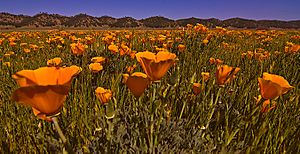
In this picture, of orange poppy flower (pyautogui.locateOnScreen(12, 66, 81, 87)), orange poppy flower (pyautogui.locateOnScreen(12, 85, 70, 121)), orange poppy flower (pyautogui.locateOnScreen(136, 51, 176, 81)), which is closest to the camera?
orange poppy flower (pyautogui.locateOnScreen(12, 85, 70, 121))

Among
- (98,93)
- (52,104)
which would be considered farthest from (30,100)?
(98,93)

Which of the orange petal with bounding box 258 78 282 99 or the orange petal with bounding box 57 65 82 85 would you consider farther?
the orange petal with bounding box 258 78 282 99

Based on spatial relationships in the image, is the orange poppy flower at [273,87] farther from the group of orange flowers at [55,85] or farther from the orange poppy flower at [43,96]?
the orange poppy flower at [43,96]

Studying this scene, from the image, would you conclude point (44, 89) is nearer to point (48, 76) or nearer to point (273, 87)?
point (48, 76)

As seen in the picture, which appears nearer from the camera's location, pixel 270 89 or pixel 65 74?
pixel 65 74

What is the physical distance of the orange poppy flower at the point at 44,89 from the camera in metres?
0.78

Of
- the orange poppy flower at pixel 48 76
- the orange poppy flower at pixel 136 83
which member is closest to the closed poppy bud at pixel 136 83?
the orange poppy flower at pixel 136 83

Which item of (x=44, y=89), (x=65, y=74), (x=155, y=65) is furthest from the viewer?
(x=155, y=65)

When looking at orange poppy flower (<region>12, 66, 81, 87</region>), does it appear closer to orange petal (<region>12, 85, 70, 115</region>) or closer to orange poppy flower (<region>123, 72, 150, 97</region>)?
orange petal (<region>12, 85, 70, 115</region>)

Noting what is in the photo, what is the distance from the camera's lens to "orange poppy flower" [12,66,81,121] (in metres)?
0.78

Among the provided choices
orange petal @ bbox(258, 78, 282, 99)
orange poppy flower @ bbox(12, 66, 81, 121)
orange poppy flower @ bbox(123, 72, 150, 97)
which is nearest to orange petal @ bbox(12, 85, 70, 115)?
orange poppy flower @ bbox(12, 66, 81, 121)

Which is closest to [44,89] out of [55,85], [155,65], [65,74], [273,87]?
[55,85]

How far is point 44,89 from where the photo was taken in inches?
30.6

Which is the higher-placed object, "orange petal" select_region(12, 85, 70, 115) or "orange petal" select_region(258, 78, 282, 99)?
"orange petal" select_region(12, 85, 70, 115)
